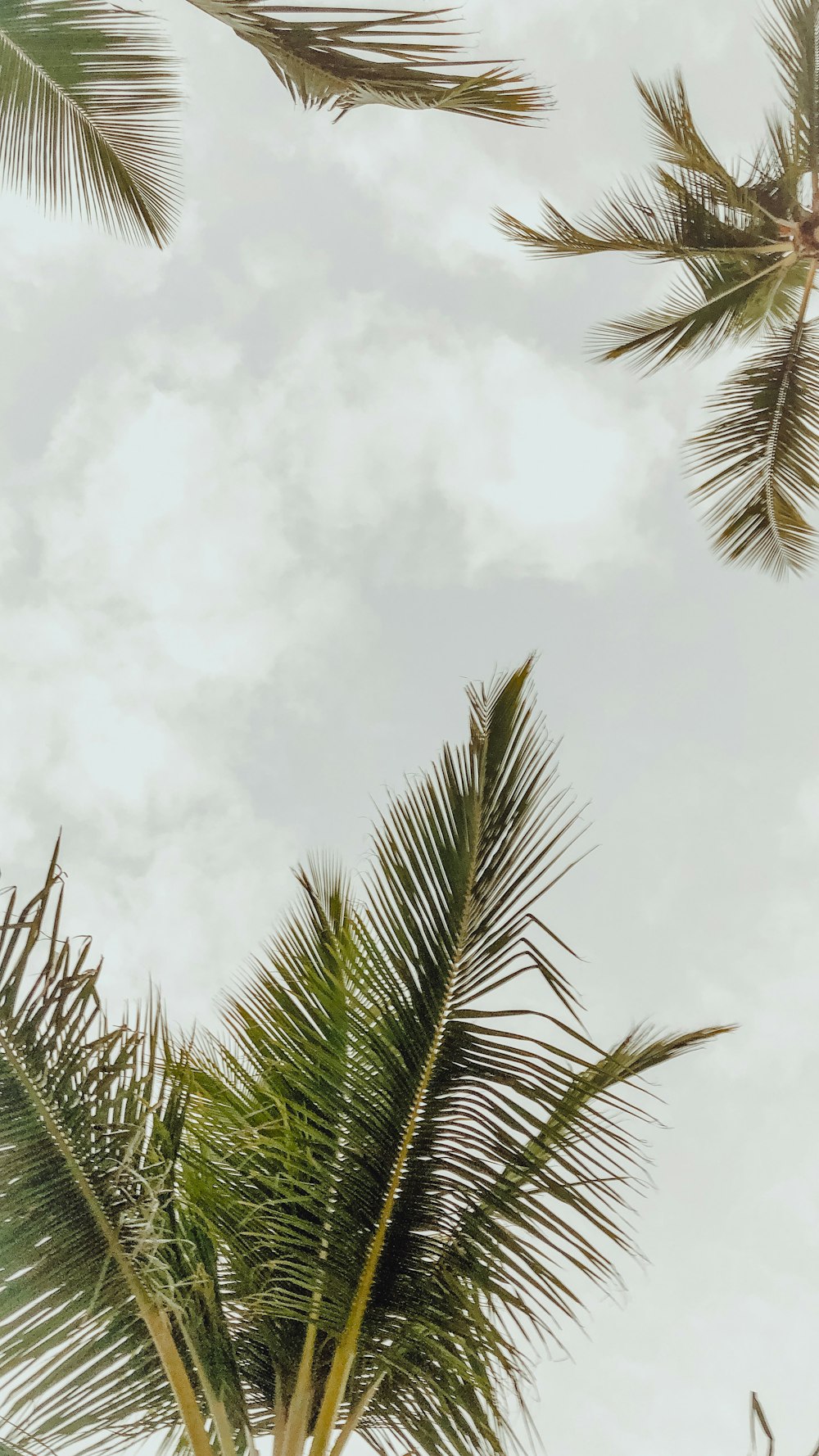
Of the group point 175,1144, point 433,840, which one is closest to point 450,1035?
Answer: point 433,840

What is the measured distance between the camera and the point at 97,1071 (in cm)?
260

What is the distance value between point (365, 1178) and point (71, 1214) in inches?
28.9

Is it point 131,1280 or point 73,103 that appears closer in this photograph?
point 131,1280

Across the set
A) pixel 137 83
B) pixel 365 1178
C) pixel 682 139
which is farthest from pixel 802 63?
pixel 365 1178

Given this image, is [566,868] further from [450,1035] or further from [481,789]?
[450,1035]

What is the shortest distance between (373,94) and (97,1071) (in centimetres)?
277

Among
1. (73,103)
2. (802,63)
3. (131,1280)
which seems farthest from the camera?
(802,63)

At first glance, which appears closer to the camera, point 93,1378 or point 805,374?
point 93,1378

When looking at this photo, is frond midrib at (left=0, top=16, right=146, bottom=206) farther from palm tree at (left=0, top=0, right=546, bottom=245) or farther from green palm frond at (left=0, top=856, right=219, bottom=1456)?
green palm frond at (left=0, top=856, right=219, bottom=1456)

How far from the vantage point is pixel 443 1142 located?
8.81 ft

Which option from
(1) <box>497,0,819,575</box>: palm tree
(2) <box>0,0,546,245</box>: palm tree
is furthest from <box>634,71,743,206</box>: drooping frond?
(2) <box>0,0,546,245</box>: palm tree

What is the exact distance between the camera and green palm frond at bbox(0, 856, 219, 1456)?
2.51m

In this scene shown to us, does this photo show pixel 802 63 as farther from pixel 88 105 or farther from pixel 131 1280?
pixel 131 1280

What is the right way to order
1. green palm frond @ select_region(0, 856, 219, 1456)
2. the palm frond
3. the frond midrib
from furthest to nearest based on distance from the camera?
1. the palm frond
2. the frond midrib
3. green palm frond @ select_region(0, 856, 219, 1456)
